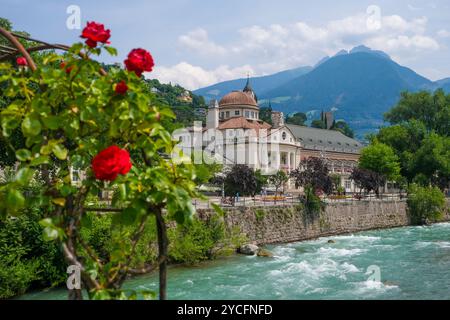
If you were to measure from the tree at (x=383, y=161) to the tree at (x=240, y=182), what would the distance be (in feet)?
76.1

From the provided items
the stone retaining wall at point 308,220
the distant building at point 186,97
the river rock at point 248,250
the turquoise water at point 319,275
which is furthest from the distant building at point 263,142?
the distant building at point 186,97

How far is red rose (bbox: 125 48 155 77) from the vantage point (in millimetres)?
3539

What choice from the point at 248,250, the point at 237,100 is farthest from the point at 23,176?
the point at 237,100

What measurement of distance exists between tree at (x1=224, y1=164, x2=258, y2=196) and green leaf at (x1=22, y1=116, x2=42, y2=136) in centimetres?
3331

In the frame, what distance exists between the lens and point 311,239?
32.2m

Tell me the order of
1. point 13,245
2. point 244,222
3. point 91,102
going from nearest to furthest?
point 91,102
point 13,245
point 244,222

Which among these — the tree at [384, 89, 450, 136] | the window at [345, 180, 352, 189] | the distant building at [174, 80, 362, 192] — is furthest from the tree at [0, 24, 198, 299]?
the window at [345, 180, 352, 189]

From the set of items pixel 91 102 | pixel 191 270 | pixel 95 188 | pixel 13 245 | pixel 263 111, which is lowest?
pixel 191 270

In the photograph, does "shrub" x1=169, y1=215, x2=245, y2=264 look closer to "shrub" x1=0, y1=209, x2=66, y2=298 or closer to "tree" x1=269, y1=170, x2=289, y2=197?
"shrub" x1=0, y1=209, x2=66, y2=298
